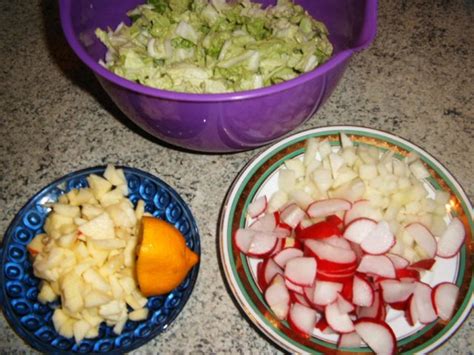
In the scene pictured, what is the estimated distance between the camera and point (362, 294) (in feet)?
2.64

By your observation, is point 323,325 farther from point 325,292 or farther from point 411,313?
point 411,313

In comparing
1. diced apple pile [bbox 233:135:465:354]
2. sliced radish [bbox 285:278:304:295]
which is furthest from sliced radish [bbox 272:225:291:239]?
sliced radish [bbox 285:278:304:295]

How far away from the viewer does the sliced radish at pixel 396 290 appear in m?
0.81

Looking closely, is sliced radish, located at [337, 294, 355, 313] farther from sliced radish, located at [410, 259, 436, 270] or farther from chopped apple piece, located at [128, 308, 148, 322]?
chopped apple piece, located at [128, 308, 148, 322]

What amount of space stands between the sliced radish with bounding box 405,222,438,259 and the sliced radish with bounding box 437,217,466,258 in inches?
0.8

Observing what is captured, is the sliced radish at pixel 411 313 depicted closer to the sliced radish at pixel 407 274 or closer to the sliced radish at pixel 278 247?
the sliced radish at pixel 407 274

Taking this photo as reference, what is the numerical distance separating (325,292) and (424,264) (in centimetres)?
24

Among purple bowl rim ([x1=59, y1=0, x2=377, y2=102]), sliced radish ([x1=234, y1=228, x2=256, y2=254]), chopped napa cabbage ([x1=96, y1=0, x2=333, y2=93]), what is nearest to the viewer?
purple bowl rim ([x1=59, y1=0, x2=377, y2=102])

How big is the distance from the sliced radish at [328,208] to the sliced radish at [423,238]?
152 millimetres

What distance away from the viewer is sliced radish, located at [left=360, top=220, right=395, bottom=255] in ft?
2.77

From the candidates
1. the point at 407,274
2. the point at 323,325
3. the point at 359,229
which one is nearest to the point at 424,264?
the point at 407,274

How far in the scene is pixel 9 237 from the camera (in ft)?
2.92

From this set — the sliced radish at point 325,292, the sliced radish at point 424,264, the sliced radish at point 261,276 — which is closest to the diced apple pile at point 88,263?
the sliced radish at point 261,276

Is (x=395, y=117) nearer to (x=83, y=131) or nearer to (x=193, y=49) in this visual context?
(x=193, y=49)
